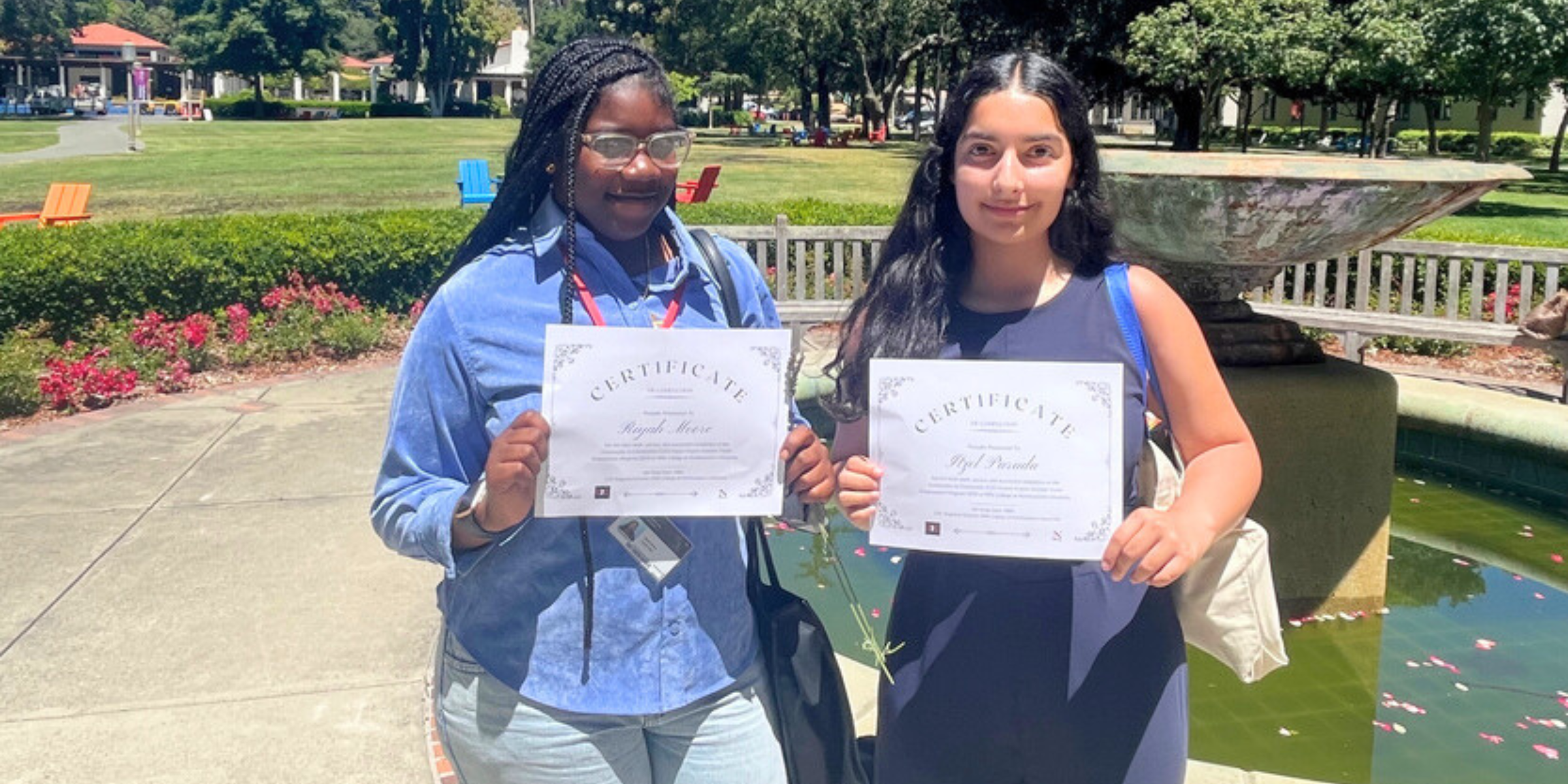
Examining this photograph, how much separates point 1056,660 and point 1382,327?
307 inches

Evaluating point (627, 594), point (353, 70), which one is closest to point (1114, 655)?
point (627, 594)

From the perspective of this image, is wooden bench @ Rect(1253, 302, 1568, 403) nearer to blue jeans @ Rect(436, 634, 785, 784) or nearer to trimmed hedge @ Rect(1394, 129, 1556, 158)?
blue jeans @ Rect(436, 634, 785, 784)

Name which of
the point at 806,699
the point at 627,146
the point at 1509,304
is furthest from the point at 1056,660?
the point at 1509,304

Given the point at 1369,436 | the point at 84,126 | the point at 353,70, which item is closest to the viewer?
Result: the point at 1369,436

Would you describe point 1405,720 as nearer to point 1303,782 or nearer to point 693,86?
point 1303,782

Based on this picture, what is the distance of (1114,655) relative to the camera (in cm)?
200

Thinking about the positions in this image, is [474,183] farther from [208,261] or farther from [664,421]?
[664,421]

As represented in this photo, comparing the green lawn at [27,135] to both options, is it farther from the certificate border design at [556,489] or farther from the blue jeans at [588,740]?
the certificate border design at [556,489]

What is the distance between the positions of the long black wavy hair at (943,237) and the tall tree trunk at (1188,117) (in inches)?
1163

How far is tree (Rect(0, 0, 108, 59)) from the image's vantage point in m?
73.7

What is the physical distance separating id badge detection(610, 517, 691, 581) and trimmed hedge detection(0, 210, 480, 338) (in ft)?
24.5

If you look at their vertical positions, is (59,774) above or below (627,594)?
below

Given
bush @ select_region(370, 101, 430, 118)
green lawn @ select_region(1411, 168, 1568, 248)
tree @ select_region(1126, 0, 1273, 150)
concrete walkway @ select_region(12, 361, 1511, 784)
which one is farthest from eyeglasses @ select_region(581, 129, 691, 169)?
bush @ select_region(370, 101, 430, 118)

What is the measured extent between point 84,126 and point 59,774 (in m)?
59.3
